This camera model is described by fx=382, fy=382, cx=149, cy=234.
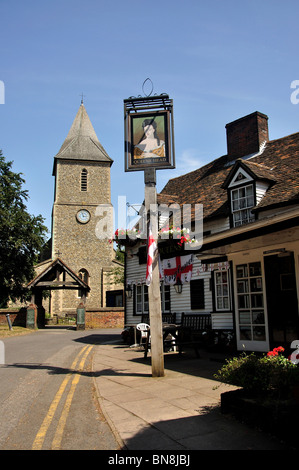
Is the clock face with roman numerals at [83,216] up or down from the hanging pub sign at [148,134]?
up

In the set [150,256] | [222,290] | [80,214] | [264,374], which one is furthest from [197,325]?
[80,214]

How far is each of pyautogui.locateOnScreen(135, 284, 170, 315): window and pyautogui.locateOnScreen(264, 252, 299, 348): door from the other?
25.0 ft

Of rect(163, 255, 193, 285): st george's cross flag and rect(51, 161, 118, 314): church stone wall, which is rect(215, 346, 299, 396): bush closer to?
rect(163, 255, 193, 285): st george's cross flag

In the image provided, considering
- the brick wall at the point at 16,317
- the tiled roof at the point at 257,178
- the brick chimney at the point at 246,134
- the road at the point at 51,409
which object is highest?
the brick chimney at the point at 246,134

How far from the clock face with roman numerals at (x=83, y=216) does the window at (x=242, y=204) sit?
115 ft

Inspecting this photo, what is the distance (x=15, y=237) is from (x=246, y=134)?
74.9 feet

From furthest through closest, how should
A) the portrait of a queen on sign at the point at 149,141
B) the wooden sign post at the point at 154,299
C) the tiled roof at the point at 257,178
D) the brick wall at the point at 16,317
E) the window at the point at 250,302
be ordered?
the brick wall at the point at 16,317
the tiled roof at the point at 257,178
the window at the point at 250,302
the portrait of a queen on sign at the point at 149,141
the wooden sign post at the point at 154,299

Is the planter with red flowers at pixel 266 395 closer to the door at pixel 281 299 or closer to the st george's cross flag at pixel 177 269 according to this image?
the door at pixel 281 299

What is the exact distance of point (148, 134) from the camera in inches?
375

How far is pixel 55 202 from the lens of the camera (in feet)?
157

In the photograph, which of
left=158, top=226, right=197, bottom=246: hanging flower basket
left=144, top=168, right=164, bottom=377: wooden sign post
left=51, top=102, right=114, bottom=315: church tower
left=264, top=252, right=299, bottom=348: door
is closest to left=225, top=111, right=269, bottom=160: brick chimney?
A: left=158, top=226, right=197, bottom=246: hanging flower basket

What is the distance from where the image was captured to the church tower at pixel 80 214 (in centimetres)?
4559

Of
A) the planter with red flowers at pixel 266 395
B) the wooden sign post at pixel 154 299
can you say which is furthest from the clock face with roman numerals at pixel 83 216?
the planter with red flowers at pixel 266 395
